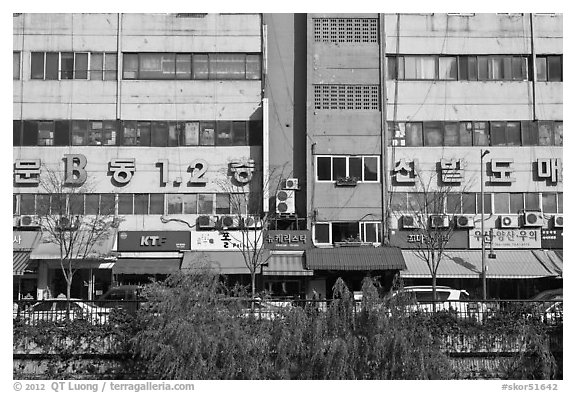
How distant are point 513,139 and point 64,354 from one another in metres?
26.1

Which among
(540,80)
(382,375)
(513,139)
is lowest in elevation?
(382,375)

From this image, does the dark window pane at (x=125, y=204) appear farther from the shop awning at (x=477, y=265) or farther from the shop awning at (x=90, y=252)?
the shop awning at (x=477, y=265)

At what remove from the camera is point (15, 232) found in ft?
124

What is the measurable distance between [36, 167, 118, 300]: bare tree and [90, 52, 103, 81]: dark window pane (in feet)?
16.8

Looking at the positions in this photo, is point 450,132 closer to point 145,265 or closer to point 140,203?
point 140,203

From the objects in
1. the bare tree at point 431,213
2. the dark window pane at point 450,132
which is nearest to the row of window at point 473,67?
the dark window pane at point 450,132

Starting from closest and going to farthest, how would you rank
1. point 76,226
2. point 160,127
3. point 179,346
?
point 179,346
point 76,226
point 160,127

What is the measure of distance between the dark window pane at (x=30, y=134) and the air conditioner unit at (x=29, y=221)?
12.0ft

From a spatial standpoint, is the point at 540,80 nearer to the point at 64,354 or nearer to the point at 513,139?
the point at 513,139

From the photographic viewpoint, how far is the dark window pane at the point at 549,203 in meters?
38.5

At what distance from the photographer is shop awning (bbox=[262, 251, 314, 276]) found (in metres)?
36.3

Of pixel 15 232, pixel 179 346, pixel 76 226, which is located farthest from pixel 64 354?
pixel 15 232

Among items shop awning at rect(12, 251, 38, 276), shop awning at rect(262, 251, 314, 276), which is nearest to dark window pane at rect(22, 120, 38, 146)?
shop awning at rect(12, 251, 38, 276)

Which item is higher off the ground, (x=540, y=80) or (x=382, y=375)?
(x=540, y=80)
